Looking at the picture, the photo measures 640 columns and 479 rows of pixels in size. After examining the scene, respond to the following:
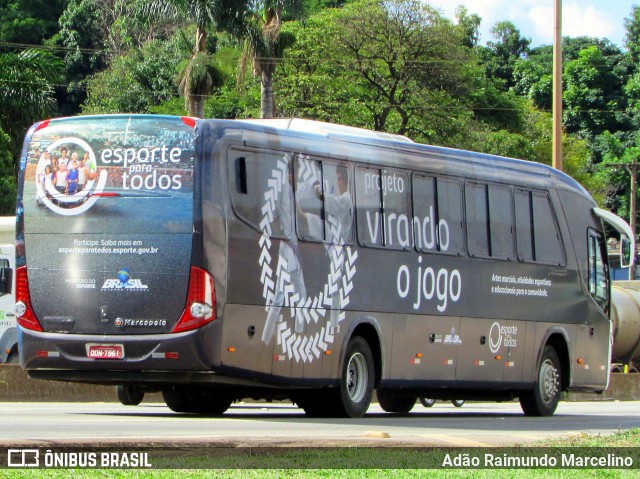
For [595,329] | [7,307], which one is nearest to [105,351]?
[595,329]

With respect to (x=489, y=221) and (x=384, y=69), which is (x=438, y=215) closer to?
(x=489, y=221)

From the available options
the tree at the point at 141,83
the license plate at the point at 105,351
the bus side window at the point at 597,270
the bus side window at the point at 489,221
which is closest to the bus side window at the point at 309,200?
the license plate at the point at 105,351

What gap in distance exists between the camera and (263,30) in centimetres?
4228

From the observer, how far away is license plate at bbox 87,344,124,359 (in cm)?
1419

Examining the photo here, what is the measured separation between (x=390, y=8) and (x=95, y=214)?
44.7m

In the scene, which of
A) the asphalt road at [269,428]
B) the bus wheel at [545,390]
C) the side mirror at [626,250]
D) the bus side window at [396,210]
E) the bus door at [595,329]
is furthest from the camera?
the side mirror at [626,250]

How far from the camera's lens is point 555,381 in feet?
65.0

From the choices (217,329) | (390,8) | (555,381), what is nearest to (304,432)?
(217,329)

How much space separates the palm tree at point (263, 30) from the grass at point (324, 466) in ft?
106

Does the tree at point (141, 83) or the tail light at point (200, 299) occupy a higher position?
the tree at point (141, 83)

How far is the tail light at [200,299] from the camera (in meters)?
13.9

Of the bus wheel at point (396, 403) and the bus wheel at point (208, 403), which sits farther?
the bus wheel at point (396, 403)

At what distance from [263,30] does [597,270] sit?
77.0 feet

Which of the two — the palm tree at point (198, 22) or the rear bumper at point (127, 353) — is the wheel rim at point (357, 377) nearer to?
the rear bumper at point (127, 353)
